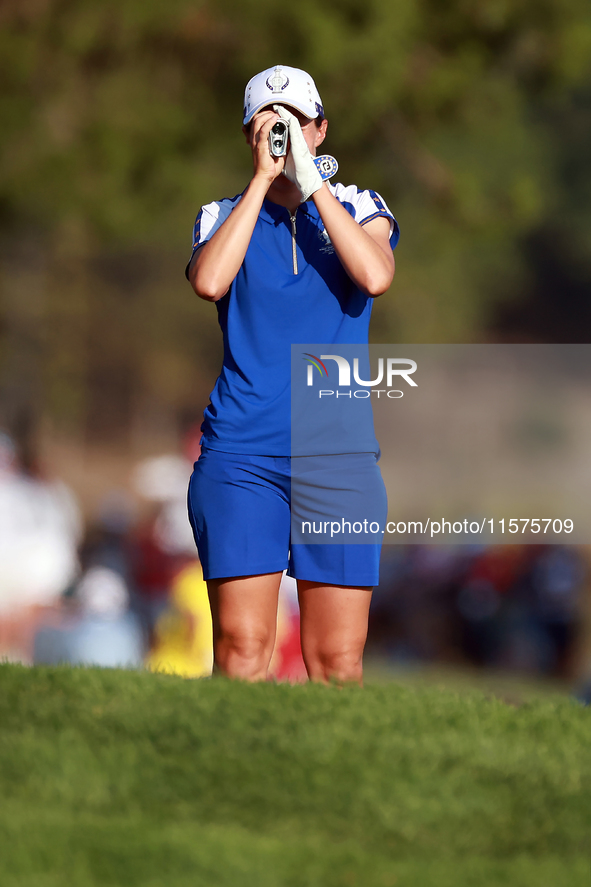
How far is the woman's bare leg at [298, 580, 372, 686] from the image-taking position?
292cm

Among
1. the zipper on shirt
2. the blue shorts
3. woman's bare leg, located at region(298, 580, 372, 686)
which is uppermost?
the zipper on shirt

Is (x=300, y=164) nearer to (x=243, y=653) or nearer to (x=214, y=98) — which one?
(x=243, y=653)

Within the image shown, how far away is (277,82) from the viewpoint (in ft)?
9.69

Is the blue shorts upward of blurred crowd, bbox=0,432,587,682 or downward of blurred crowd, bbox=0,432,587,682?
downward

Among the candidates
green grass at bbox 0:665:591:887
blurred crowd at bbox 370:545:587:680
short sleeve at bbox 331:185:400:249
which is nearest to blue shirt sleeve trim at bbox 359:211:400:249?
short sleeve at bbox 331:185:400:249

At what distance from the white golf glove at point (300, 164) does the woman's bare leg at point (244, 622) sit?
3.22 ft

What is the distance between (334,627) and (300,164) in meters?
1.17

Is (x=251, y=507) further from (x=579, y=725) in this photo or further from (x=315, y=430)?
(x=579, y=725)

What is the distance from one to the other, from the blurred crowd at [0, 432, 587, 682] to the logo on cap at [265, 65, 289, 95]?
200 cm

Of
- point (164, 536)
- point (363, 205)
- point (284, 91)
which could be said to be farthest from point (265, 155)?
point (164, 536)

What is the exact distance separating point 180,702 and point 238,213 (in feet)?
3.95

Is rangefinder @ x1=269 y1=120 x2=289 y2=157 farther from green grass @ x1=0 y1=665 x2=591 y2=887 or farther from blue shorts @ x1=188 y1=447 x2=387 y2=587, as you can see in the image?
green grass @ x1=0 y1=665 x2=591 y2=887

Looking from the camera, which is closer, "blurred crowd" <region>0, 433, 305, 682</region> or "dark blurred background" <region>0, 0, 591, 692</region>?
"blurred crowd" <region>0, 433, 305, 682</region>

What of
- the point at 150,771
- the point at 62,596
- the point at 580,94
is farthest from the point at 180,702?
the point at 580,94
